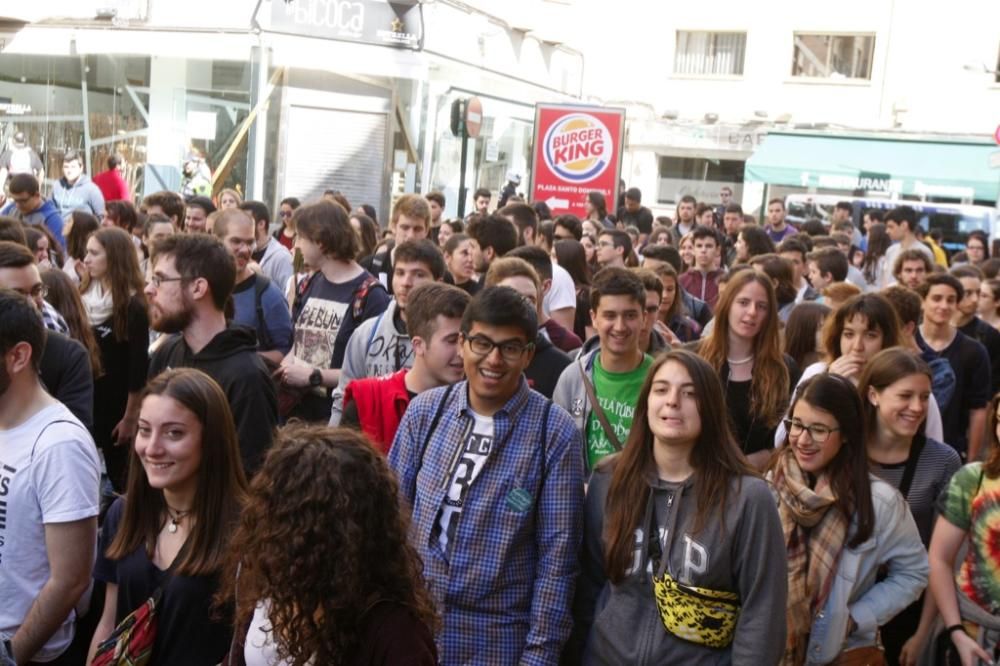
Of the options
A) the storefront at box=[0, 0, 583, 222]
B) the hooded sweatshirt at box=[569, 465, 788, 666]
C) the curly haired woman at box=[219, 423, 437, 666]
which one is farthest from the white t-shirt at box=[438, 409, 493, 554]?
the storefront at box=[0, 0, 583, 222]

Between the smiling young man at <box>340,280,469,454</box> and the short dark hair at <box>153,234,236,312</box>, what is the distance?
0.90 meters

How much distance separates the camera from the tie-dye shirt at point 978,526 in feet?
14.6

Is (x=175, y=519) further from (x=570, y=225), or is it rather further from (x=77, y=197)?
(x=77, y=197)

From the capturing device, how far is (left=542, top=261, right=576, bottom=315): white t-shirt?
7.78 m

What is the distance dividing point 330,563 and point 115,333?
14.6 feet

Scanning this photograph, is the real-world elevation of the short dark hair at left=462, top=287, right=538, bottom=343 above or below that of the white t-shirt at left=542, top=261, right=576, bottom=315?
above

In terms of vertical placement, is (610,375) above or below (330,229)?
below

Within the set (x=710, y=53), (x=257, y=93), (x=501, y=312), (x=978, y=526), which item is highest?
(x=710, y=53)

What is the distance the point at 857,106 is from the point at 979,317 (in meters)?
25.5

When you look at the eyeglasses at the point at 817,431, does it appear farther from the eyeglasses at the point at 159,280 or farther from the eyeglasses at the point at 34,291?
the eyeglasses at the point at 34,291

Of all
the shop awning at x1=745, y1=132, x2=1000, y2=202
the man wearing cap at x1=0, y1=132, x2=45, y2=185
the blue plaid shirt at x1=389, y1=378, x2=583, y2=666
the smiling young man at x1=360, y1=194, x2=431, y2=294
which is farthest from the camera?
the shop awning at x1=745, y1=132, x2=1000, y2=202

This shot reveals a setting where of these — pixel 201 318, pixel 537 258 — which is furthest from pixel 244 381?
pixel 537 258

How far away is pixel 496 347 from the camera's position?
3910 millimetres

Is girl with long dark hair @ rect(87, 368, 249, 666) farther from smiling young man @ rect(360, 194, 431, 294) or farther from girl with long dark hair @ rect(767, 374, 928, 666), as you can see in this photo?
smiling young man @ rect(360, 194, 431, 294)
